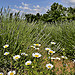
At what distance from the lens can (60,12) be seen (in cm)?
998

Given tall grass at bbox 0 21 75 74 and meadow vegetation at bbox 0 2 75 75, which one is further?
tall grass at bbox 0 21 75 74

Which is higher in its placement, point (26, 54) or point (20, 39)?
point (20, 39)

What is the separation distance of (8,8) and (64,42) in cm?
204

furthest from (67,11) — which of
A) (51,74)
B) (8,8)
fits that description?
(51,74)

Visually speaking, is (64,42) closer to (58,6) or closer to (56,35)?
(56,35)

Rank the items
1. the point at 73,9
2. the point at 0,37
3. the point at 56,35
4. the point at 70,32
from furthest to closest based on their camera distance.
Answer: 1. the point at 73,9
2. the point at 56,35
3. the point at 70,32
4. the point at 0,37

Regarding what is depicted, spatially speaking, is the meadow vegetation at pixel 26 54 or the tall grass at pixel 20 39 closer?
the meadow vegetation at pixel 26 54

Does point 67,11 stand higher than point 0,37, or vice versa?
point 67,11

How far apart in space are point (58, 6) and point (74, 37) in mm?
7392

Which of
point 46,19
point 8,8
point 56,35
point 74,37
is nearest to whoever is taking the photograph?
point 8,8

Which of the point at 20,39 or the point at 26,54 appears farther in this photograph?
the point at 20,39

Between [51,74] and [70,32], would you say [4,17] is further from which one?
[70,32]

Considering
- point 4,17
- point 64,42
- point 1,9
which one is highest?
point 1,9

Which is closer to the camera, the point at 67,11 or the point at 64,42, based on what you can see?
the point at 64,42
